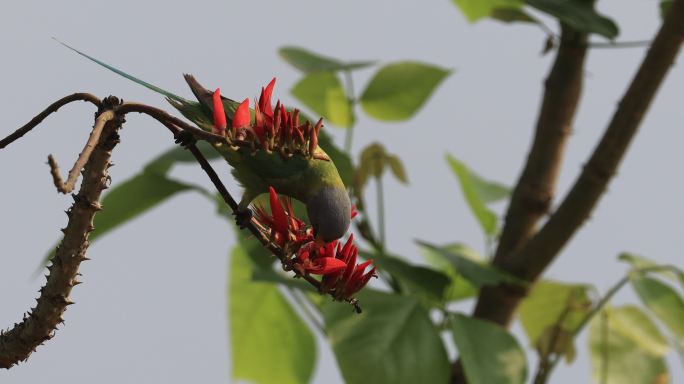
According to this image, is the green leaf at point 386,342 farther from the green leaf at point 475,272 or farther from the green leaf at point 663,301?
the green leaf at point 663,301

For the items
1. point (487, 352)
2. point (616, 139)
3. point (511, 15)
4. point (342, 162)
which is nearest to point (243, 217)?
point (342, 162)

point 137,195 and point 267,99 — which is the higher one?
point 267,99

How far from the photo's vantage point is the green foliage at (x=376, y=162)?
1.09m

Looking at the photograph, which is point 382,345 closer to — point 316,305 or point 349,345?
point 349,345

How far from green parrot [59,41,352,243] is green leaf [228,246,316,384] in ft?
→ 2.87

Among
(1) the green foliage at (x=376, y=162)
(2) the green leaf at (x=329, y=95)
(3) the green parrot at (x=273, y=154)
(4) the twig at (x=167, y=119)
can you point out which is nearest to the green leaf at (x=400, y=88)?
(2) the green leaf at (x=329, y=95)

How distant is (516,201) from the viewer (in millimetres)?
1189

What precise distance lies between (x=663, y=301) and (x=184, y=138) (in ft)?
3.05

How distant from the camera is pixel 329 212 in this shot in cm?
42

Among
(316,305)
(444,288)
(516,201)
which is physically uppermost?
(516,201)

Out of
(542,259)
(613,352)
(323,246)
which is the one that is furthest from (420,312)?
(323,246)

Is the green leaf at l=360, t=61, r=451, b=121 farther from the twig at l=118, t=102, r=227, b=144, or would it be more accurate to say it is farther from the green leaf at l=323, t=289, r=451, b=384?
the twig at l=118, t=102, r=227, b=144

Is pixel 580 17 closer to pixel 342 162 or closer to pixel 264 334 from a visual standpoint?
pixel 342 162

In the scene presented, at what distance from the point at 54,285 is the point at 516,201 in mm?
876
